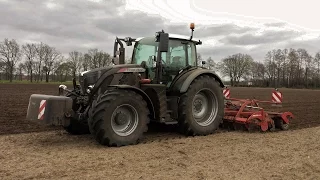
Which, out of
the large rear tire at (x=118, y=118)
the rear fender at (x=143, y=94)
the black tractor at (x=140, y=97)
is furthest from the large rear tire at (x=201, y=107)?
the large rear tire at (x=118, y=118)

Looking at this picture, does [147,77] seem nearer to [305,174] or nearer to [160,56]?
[160,56]

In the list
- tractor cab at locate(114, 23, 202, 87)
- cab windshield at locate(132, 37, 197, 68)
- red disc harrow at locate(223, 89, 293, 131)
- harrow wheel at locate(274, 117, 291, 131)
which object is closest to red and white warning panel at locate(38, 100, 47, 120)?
tractor cab at locate(114, 23, 202, 87)

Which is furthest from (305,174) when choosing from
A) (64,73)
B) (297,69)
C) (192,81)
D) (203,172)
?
(297,69)

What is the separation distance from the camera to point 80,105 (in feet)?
22.7

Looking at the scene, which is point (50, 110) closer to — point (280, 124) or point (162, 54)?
point (162, 54)

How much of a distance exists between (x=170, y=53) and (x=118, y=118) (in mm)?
2303

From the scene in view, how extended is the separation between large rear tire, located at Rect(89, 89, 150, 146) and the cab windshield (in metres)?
1.41

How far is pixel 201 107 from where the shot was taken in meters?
8.25

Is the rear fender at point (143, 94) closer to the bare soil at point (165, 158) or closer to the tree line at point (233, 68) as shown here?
the bare soil at point (165, 158)

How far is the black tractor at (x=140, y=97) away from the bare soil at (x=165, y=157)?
0.35m

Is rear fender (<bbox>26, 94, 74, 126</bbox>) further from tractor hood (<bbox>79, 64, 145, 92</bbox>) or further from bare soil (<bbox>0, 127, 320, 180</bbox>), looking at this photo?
tractor hood (<bbox>79, 64, 145, 92</bbox>)

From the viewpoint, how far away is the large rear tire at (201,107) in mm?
7523

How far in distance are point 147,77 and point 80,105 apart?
165 centimetres

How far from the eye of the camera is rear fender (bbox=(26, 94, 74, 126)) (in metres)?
6.12
